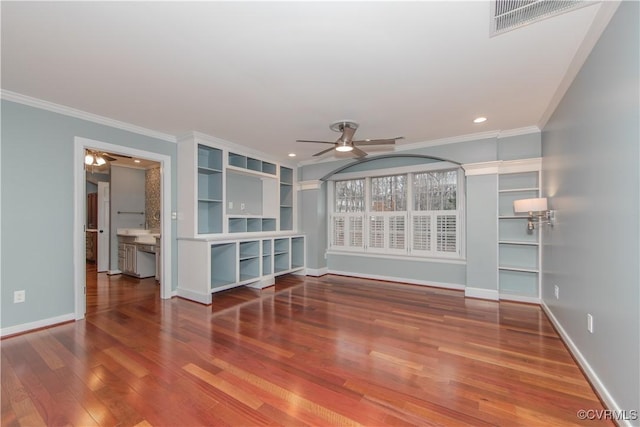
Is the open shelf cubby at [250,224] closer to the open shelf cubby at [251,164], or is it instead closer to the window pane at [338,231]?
the open shelf cubby at [251,164]

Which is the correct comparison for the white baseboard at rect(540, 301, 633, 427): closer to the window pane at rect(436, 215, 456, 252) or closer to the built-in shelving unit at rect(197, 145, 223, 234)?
the window pane at rect(436, 215, 456, 252)

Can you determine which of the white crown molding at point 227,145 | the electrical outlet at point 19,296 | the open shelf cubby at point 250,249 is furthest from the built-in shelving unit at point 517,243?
the electrical outlet at point 19,296

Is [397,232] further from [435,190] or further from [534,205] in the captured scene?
[534,205]

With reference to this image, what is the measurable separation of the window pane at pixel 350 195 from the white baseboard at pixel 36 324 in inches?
175

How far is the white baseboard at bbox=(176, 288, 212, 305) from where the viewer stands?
3.78m

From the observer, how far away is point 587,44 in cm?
195

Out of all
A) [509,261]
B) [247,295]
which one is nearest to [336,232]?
[247,295]

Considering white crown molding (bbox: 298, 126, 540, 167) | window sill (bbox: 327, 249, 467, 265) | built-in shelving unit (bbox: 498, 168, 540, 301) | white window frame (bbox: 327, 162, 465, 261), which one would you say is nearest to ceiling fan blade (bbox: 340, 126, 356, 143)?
white crown molding (bbox: 298, 126, 540, 167)

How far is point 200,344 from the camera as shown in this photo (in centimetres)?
257

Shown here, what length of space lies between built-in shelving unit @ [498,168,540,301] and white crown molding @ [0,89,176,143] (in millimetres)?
5040

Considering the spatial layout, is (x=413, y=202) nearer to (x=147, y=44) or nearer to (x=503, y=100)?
(x=503, y=100)

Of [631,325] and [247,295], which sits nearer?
[631,325]

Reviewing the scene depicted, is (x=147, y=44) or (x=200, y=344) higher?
(x=147, y=44)

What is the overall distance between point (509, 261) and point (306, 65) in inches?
155
